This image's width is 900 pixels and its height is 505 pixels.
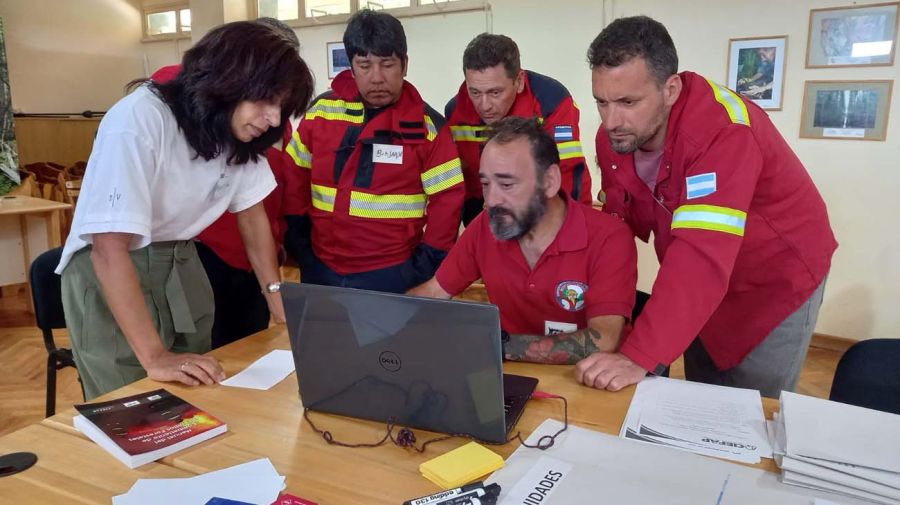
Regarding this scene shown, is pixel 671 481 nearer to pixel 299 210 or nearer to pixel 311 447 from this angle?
pixel 311 447

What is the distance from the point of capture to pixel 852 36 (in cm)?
358

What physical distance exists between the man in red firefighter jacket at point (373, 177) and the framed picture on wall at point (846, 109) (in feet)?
8.40

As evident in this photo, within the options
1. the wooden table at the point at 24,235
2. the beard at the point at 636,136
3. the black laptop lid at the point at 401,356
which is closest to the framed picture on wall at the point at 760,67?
the beard at the point at 636,136

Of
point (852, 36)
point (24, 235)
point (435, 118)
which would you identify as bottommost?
point (24, 235)

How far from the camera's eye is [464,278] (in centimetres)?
199

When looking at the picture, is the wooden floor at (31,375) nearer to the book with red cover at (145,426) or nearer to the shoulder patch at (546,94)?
the shoulder patch at (546,94)

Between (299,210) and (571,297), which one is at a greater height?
(299,210)

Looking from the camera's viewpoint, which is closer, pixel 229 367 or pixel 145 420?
pixel 145 420

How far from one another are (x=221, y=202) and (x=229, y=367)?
17.3 inches

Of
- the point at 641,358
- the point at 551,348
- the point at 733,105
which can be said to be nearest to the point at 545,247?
the point at 551,348

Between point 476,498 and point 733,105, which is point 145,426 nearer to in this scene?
point 476,498

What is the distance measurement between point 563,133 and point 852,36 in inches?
89.5

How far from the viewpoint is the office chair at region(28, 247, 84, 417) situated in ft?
7.22

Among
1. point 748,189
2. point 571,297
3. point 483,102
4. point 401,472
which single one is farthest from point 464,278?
point 401,472
